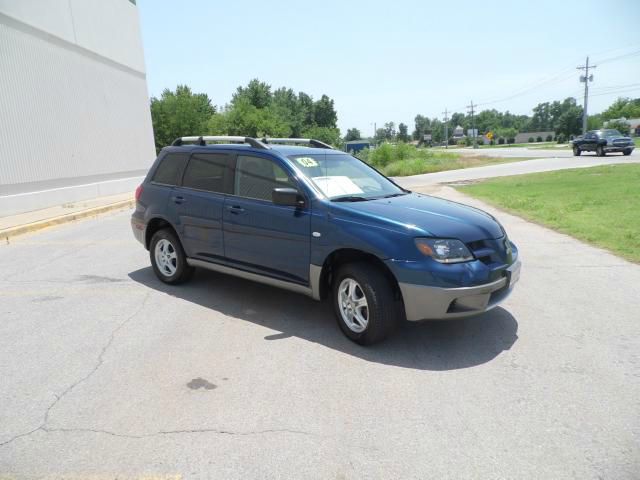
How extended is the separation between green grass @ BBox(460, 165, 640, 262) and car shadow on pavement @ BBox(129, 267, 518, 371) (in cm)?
375

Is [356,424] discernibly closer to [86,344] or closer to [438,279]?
[438,279]

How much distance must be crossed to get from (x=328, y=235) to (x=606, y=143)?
109ft

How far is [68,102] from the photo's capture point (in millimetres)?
17250

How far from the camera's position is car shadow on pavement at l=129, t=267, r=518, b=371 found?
13.4 feet

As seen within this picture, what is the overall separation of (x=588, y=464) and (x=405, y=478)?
3.30 feet

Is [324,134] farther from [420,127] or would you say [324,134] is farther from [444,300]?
[444,300]

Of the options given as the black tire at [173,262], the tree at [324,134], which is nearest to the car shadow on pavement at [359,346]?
the black tire at [173,262]

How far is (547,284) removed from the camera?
6047 millimetres

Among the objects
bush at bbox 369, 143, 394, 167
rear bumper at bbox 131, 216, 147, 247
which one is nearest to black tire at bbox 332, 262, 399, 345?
rear bumper at bbox 131, 216, 147, 247

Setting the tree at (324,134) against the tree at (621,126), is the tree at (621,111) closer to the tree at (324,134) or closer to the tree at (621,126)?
the tree at (621,126)

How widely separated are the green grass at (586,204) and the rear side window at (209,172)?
5764 millimetres

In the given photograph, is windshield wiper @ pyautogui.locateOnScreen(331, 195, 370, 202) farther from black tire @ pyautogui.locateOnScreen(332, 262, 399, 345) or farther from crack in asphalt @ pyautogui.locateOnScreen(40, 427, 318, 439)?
crack in asphalt @ pyautogui.locateOnScreen(40, 427, 318, 439)

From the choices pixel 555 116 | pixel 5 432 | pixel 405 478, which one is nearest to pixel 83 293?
pixel 5 432

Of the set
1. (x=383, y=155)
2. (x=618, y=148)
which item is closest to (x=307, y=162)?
(x=383, y=155)
